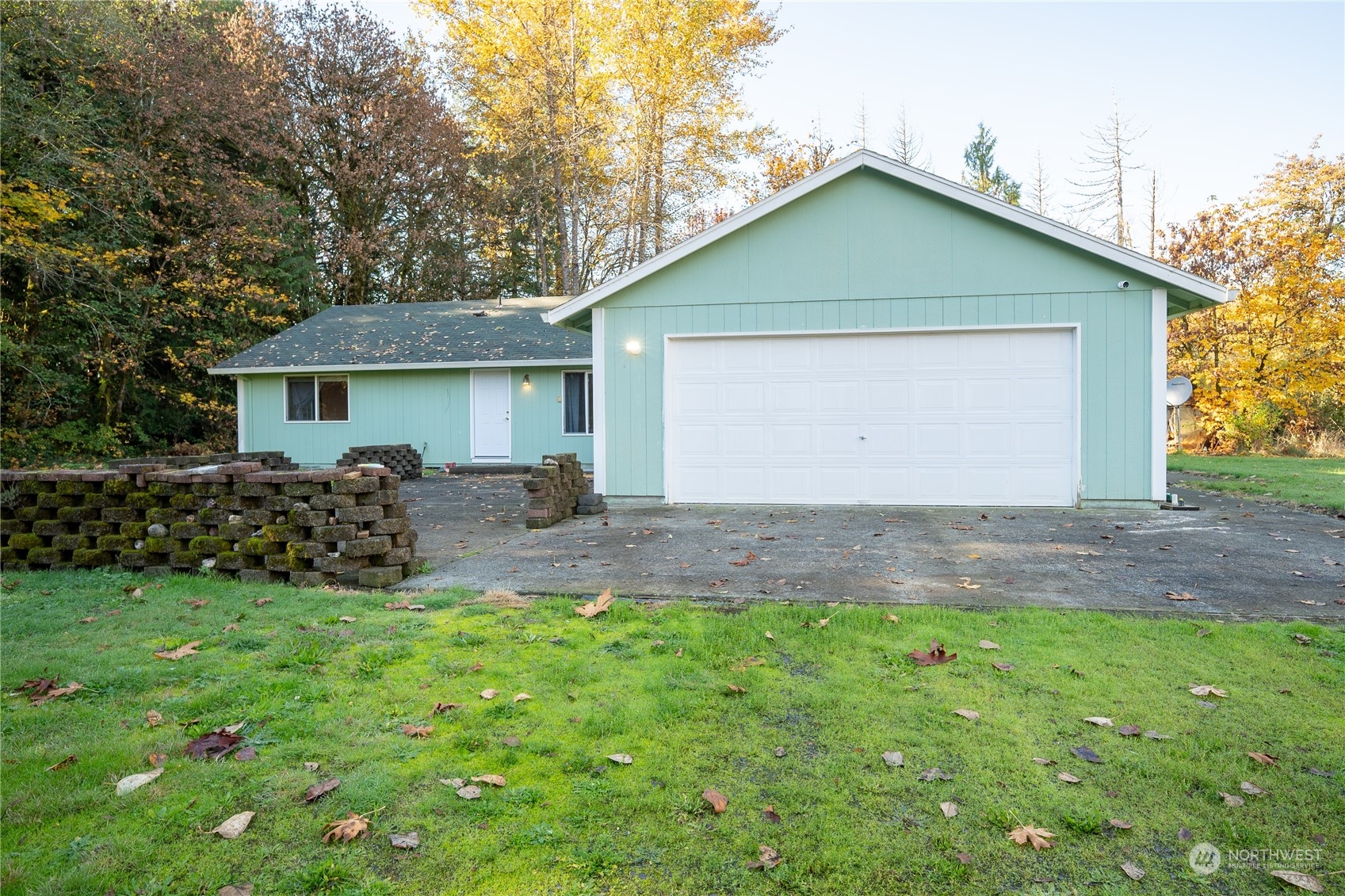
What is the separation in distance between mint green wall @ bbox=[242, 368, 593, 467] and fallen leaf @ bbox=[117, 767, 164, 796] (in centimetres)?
1317

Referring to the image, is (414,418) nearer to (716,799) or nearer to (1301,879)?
(716,799)

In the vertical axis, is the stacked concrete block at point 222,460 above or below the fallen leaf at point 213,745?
above

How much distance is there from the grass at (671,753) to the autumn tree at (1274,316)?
1944 centimetres

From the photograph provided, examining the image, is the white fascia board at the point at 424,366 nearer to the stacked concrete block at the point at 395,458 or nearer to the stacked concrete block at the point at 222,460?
the stacked concrete block at the point at 395,458

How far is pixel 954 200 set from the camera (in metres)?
9.16

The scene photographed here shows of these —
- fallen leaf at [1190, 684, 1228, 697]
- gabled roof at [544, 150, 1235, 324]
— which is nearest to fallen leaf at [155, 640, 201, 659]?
fallen leaf at [1190, 684, 1228, 697]

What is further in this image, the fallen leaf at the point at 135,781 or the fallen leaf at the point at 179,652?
the fallen leaf at the point at 179,652

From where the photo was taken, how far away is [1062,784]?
2473 millimetres

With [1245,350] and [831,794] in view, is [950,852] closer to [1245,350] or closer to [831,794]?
[831,794]

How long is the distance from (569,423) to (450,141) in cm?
1239

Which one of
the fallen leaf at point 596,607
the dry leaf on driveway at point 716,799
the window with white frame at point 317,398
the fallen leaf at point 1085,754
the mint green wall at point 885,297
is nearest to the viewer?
the dry leaf on driveway at point 716,799

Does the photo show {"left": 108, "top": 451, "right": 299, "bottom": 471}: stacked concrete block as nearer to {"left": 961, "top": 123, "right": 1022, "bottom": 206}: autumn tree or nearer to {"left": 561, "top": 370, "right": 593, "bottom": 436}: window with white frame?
{"left": 561, "top": 370, "right": 593, "bottom": 436}: window with white frame

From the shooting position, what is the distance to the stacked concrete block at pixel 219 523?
213 inches

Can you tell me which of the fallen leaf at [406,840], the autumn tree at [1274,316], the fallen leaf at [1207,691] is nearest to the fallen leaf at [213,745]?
the fallen leaf at [406,840]
